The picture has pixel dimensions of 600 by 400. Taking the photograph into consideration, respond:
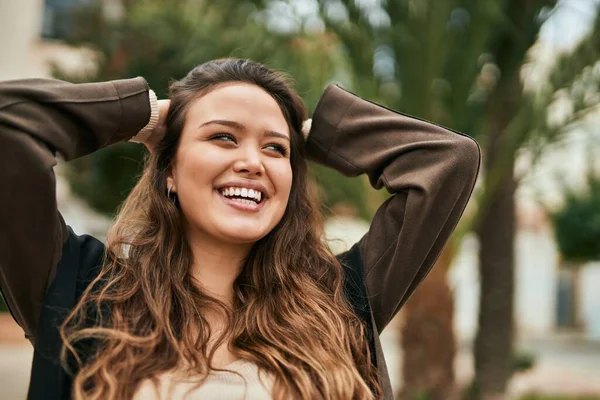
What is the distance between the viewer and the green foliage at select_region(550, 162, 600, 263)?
12.8m

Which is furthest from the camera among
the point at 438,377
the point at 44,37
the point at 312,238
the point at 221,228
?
the point at 44,37

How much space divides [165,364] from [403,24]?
3.39m

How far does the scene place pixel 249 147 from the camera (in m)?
2.03

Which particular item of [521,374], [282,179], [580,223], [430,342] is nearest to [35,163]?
[282,179]

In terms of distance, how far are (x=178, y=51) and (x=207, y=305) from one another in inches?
248

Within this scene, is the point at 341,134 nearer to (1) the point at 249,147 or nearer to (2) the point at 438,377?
(1) the point at 249,147

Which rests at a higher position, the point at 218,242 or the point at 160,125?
the point at 160,125

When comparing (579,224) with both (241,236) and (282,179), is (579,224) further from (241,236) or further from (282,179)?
(241,236)

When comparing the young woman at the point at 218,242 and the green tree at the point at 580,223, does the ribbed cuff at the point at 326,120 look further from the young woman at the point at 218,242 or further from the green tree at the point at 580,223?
the green tree at the point at 580,223

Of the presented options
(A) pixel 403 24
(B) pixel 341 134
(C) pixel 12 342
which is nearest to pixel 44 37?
(C) pixel 12 342

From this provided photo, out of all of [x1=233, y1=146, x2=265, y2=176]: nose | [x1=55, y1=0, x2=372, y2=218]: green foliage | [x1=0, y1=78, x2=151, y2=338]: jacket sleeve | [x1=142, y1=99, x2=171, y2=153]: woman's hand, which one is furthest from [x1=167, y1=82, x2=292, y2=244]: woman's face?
[x1=55, y1=0, x2=372, y2=218]: green foliage

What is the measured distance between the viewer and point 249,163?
199 cm

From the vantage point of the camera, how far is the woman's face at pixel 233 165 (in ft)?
6.54

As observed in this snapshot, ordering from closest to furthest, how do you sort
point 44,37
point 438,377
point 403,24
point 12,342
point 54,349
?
point 54,349, point 403,24, point 438,377, point 12,342, point 44,37
